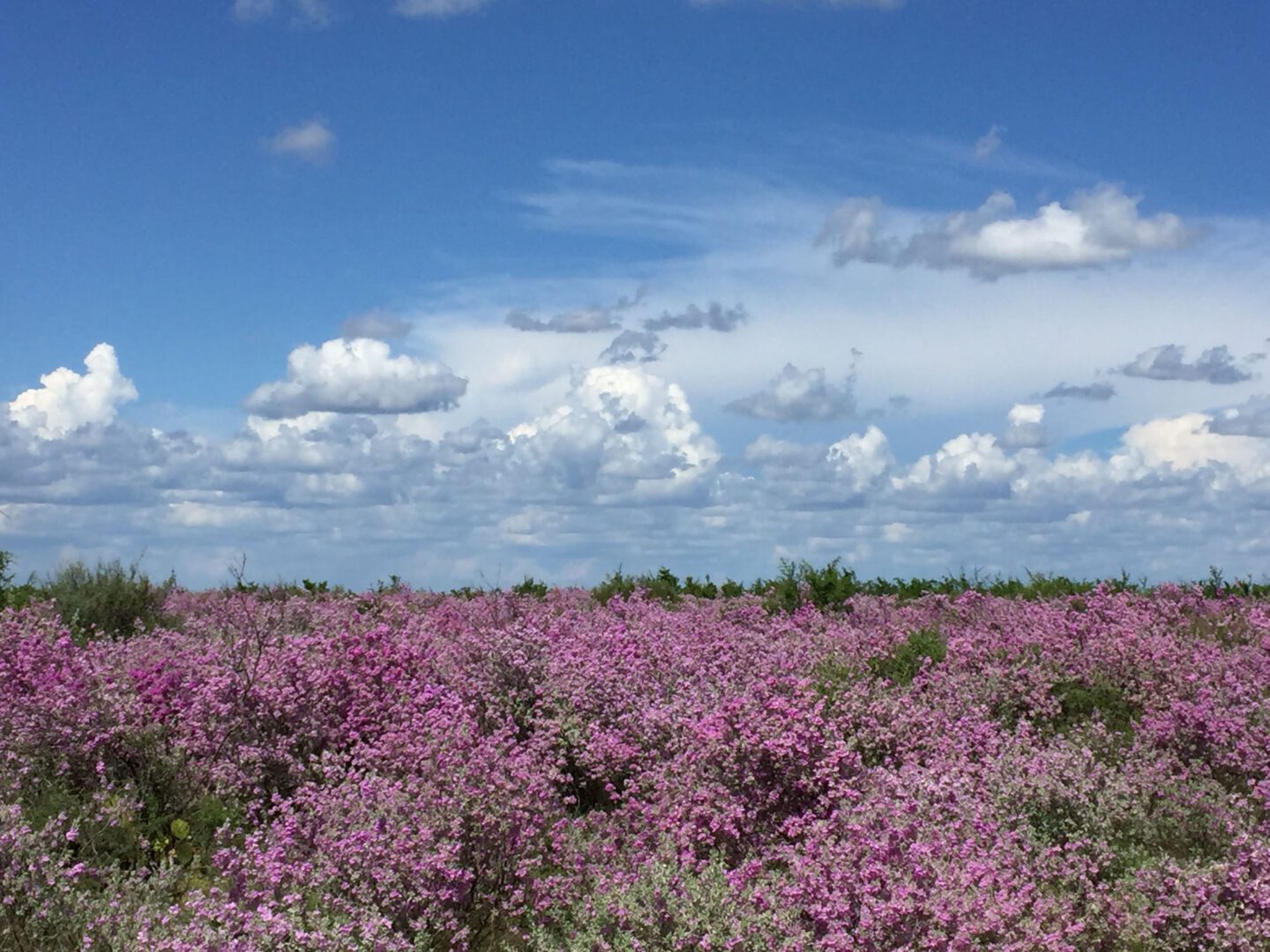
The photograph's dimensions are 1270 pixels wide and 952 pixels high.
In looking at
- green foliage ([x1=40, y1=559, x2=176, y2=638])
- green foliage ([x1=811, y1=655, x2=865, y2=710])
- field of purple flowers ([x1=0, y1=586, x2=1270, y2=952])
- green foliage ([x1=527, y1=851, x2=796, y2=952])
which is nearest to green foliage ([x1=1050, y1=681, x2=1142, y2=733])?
field of purple flowers ([x1=0, y1=586, x2=1270, y2=952])

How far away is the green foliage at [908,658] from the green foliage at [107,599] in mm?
9657

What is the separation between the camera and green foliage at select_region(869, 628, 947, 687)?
39.9 ft

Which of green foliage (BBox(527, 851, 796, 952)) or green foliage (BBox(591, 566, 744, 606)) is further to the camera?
green foliage (BBox(591, 566, 744, 606))

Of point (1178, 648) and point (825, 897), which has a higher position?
point (1178, 648)

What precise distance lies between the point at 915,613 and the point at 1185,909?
35.2 ft

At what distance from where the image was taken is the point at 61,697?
9102 mm

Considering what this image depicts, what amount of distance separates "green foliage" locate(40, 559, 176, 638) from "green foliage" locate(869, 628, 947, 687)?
9.66 meters

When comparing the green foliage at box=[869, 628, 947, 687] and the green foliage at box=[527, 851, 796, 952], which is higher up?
the green foliage at box=[869, 628, 947, 687]

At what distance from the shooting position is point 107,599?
16.5 meters

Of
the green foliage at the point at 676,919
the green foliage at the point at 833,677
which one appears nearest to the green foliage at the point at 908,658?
the green foliage at the point at 833,677

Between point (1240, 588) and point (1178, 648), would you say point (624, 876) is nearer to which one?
point (1178, 648)

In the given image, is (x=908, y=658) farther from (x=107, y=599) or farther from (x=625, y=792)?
(x=107, y=599)

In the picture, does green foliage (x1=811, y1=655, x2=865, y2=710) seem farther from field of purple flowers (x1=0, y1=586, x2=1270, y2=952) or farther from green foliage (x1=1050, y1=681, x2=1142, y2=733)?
green foliage (x1=1050, y1=681, x2=1142, y2=733)

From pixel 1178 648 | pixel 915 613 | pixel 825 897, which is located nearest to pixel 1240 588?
pixel 915 613
